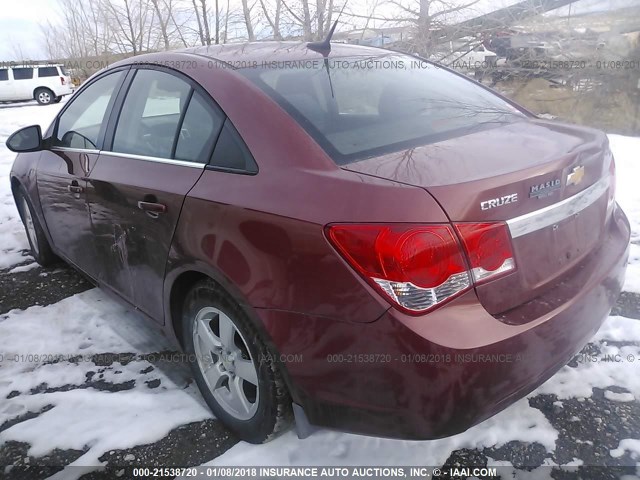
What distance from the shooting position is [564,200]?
1748 millimetres

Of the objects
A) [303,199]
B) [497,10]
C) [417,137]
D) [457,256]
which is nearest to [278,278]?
[303,199]

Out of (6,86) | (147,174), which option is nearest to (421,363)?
(147,174)

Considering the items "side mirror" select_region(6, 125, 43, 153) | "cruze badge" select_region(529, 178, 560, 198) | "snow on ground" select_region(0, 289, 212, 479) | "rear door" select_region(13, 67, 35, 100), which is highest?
"rear door" select_region(13, 67, 35, 100)

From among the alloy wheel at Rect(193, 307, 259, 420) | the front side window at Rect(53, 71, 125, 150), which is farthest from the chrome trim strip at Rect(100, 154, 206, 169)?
the alloy wheel at Rect(193, 307, 259, 420)

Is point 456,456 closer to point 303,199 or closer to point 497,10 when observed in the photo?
point 303,199

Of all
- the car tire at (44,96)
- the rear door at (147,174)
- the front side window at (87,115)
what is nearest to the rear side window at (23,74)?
the car tire at (44,96)

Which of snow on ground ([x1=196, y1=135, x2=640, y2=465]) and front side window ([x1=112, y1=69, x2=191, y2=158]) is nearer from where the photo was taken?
snow on ground ([x1=196, y1=135, x2=640, y2=465])

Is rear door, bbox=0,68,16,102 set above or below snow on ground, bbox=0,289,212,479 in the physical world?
above

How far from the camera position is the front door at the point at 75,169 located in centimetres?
284

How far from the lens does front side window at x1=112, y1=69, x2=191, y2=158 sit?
2.32 metres

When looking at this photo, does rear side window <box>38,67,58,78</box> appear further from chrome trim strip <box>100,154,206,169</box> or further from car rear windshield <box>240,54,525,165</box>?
car rear windshield <box>240,54,525,165</box>

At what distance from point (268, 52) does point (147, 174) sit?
0.83 metres

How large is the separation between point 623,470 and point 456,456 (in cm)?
60

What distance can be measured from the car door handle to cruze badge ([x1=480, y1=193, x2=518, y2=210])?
4.28 feet
